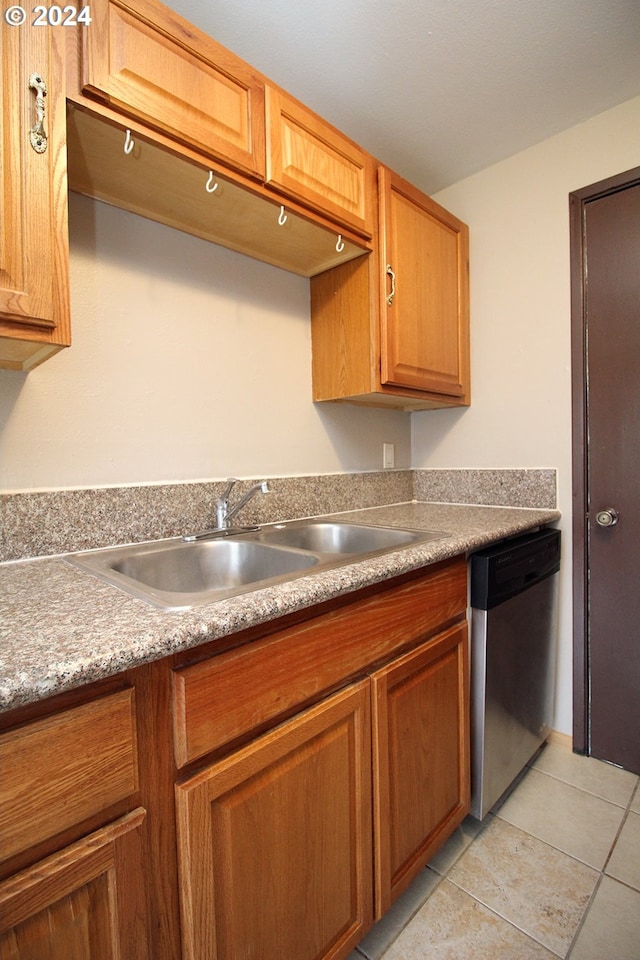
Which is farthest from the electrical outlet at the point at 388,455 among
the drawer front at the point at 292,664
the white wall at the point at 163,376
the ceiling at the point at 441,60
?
the ceiling at the point at 441,60

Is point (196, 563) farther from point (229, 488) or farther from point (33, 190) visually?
point (33, 190)

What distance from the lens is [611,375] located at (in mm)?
1593

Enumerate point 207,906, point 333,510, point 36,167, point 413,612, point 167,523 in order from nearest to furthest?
point 207,906 → point 36,167 → point 413,612 → point 167,523 → point 333,510

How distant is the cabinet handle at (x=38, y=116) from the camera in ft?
2.63

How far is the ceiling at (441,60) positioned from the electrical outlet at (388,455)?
119cm

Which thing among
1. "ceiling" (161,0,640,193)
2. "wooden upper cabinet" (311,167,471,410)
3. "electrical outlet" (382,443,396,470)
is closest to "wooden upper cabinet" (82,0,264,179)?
"ceiling" (161,0,640,193)

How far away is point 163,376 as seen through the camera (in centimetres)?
134

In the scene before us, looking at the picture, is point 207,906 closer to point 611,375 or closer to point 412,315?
point 412,315

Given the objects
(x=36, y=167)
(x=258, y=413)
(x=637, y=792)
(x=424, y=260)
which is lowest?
(x=637, y=792)

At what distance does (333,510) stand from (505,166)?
1.57 meters

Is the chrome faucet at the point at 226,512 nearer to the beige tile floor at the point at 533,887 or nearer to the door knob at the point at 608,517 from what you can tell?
the beige tile floor at the point at 533,887

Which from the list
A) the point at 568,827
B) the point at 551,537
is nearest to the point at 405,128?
the point at 551,537
